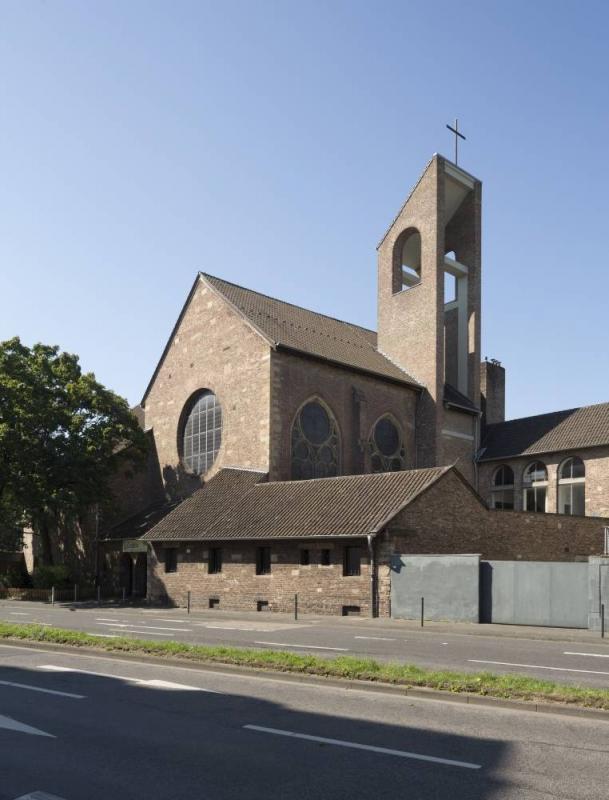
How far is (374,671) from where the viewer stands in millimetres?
11344

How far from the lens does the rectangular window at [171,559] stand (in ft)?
105

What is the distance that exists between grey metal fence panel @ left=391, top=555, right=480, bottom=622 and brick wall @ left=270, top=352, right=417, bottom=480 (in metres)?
11.9

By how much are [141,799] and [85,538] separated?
38.3 m

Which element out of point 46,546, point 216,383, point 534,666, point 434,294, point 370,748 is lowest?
point 534,666

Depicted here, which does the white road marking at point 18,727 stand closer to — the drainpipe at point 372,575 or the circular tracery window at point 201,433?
the drainpipe at point 372,575

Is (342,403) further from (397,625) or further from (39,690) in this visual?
(39,690)

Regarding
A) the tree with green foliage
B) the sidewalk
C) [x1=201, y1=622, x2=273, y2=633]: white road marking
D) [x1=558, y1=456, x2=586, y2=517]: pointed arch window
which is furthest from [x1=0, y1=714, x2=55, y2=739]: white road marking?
[x1=558, y1=456, x2=586, y2=517]: pointed arch window

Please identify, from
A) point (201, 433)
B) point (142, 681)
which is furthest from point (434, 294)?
point (142, 681)

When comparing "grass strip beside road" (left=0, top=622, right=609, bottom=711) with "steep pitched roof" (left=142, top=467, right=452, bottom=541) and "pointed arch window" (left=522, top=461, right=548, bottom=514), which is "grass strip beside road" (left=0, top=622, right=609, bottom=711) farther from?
"pointed arch window" (left=522, top=461, right=548, bottom=514)

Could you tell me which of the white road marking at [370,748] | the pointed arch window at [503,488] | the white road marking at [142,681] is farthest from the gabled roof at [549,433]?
the white road marking at [370,748]

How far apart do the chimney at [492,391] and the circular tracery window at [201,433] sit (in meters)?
20.8

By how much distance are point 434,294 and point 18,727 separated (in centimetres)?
3941

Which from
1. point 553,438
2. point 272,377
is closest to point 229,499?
point 272,377

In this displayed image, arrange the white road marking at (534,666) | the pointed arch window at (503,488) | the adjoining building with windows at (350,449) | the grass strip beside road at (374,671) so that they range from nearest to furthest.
→ 1. the grass strip beside road at (374,671)
2. the white road marking at (534,666)
3. the adjoining building with windows at (350,449)
4. the pointed arch window at (503,488)
